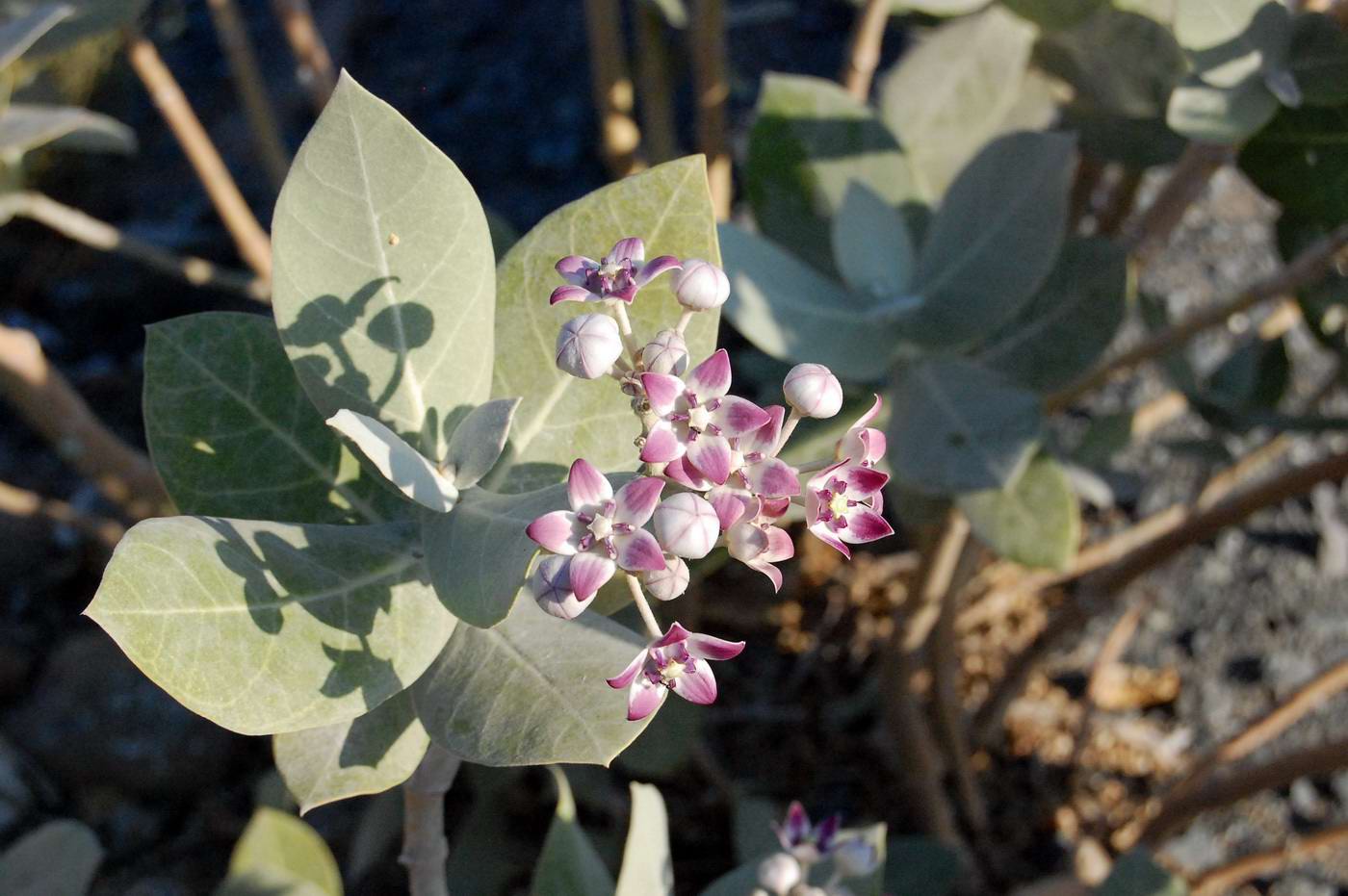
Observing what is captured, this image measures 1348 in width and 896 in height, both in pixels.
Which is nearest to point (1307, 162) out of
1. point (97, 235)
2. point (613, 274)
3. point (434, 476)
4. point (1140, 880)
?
point (1140, 880)

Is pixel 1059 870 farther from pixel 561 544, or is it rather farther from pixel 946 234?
pixel 561 544

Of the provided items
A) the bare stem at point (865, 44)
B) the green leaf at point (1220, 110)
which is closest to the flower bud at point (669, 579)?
the green leaf at point (1220, 110)


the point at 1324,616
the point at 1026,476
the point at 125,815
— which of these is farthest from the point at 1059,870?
the point at 125,815

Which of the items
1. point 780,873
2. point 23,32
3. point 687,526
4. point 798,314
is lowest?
point 780,873

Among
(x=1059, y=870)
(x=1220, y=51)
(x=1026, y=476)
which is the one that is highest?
(x=1220, y=51)

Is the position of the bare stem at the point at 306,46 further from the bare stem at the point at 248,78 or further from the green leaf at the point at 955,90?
the green leaf at the point at 955,90

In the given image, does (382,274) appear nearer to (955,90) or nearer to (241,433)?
(241,433)
